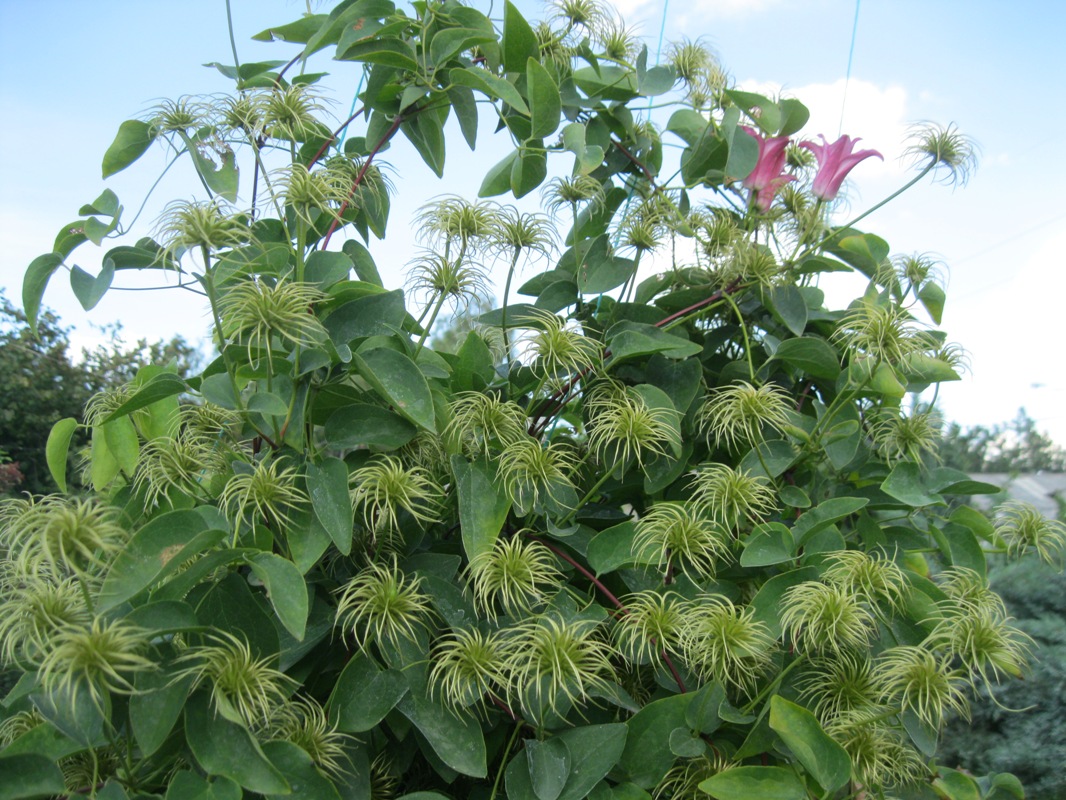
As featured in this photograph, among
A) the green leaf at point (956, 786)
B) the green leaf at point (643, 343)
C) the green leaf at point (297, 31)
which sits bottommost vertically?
the green leaf at point (956, 786)

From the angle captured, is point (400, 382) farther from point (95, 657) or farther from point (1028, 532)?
point (1028, 532)

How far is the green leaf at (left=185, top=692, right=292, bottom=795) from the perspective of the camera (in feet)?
1.68

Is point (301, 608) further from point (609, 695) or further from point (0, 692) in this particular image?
point (0, 692)

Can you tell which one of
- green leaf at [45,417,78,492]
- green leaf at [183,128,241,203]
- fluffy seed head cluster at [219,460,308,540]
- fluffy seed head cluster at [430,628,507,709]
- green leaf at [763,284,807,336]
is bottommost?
fluffy seed head cluster at [430,628,507,709]

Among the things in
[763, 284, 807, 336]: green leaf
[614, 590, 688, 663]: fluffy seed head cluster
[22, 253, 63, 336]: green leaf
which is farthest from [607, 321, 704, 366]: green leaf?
[22, 253, 63, 336]: green leaf

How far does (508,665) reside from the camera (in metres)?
0.58

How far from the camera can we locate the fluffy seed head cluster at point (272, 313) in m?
0.59

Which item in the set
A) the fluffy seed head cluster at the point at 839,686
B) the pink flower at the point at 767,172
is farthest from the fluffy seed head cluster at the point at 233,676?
the pink flower at the point at 767,172

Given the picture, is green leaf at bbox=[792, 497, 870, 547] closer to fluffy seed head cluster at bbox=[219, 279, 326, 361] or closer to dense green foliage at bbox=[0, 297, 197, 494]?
fluffy seed head cluster at bbox=[219, 279, 326, 361]

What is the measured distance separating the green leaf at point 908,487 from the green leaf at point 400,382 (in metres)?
0.43

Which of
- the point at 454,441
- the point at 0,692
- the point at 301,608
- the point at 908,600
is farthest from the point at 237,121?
the point at 0,692

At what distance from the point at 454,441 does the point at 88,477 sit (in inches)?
15.5

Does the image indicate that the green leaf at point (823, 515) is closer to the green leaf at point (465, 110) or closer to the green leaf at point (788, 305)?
the green leaf at point (788, 305)

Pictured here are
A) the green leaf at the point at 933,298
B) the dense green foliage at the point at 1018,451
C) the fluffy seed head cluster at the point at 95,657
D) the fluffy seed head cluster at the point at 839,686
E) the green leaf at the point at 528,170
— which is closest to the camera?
the fluffy seed head cluster at the point at 95,657
